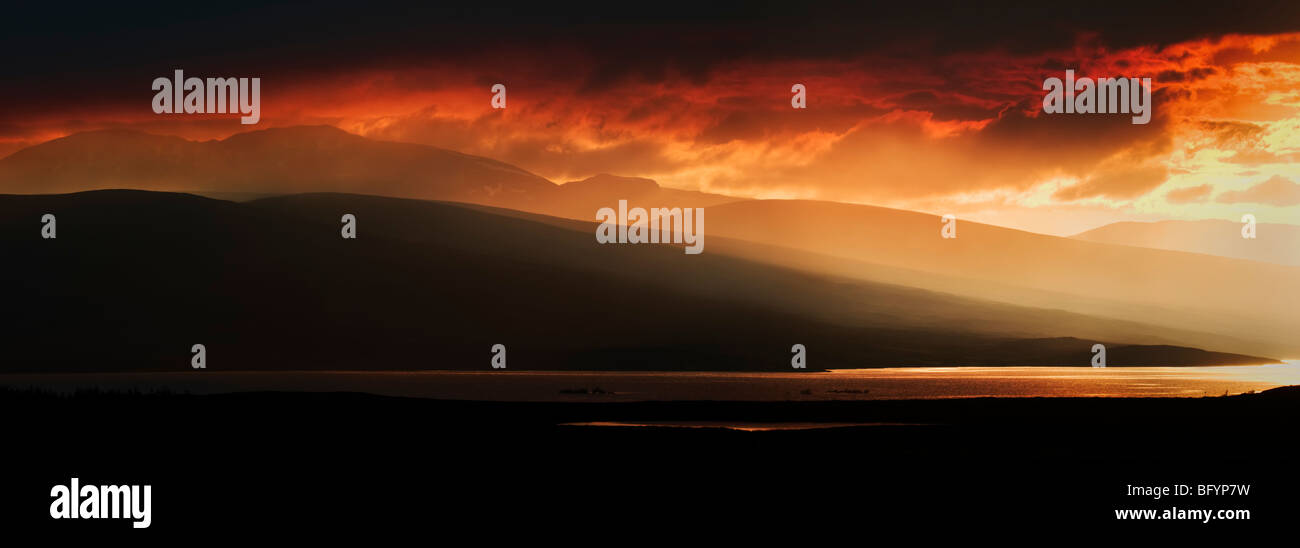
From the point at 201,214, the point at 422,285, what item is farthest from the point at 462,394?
the point at 201,214

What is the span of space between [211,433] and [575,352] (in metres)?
118

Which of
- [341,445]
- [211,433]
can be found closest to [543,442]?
[341,445]

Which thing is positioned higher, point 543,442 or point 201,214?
point 201,214

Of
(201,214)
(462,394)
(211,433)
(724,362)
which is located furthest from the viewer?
(201,214)

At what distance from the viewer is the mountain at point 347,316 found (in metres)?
155

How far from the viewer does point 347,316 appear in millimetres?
171250

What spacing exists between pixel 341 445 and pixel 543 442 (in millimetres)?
6306

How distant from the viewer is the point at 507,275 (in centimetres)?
19512

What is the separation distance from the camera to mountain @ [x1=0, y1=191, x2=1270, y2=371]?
155250 mm

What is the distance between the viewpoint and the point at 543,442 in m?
41.7
